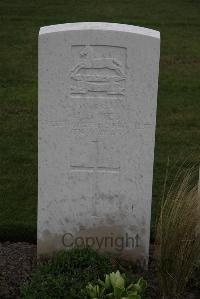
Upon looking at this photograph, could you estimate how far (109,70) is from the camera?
15.3 feet

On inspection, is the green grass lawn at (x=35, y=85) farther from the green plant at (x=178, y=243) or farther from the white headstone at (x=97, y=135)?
the green plant at (x=178, y=243)

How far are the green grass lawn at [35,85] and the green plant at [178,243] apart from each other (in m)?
1.30

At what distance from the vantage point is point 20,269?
4992 mm

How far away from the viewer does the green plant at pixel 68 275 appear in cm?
429

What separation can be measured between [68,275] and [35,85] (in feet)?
17.5

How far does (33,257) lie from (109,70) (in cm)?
155

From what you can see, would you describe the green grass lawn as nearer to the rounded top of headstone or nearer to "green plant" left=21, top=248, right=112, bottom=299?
"green plant" left=21, top=248, right=112, bottom=299

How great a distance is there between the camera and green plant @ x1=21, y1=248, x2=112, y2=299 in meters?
4.29

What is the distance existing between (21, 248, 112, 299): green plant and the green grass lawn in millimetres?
1094

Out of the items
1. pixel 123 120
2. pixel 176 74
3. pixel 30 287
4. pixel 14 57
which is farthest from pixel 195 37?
pixel 30 287

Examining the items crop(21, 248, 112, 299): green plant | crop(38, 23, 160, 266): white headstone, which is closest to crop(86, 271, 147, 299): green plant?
crop(21, 248, 112, 299): green plant

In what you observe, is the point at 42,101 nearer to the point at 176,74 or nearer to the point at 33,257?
the point at 33,257

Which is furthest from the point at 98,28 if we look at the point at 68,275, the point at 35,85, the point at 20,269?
the point at 35,85

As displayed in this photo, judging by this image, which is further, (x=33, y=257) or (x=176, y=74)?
(x=176, y=74)
